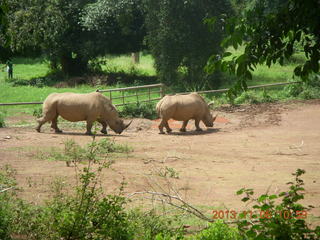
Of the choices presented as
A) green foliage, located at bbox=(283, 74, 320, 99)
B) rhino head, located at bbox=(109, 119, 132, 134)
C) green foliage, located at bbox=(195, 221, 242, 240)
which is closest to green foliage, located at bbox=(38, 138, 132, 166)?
rhino head, located at bbox=(109, 119, 132, 134)

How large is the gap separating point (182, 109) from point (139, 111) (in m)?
3.36

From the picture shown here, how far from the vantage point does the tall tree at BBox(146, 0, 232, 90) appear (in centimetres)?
2928

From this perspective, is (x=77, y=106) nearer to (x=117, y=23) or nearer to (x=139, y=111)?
(x=139, y=111)

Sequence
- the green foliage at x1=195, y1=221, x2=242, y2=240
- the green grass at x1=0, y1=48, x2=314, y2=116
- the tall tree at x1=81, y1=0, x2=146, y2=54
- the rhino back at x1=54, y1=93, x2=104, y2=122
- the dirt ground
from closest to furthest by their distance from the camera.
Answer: the green foliage at x1=195, y1=221, x2=242, y2=240 → the dirt ground → the rhino back at x1=54, y1=93, x2=104, y2=122 → the green grass at x1=0, y1=48, x2=314, y2=116 → the tall tree at x1=81, y1=0, x2=146, y2=54

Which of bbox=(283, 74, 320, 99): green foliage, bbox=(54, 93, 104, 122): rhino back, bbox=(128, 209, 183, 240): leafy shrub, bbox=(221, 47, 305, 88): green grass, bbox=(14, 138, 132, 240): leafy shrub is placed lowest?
bbox=(221, 47, 305, 88): green grass

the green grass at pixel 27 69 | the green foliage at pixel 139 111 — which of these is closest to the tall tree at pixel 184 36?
the green foliage at pixel 139 111

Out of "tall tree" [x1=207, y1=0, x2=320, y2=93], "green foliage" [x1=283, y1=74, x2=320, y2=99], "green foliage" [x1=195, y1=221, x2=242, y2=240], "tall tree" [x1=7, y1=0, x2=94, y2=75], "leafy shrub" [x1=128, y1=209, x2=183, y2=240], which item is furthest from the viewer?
"tall tree" [x1=7, y1=0, x2=94, y2=75]

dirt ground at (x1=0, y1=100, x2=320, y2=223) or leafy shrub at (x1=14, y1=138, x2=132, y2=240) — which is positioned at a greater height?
leafy shrub at (x1=14, y1=138, x2=132, y2=240)

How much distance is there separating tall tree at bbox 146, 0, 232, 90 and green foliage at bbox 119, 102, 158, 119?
5.40 m

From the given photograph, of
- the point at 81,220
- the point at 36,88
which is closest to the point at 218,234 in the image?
the point at 81,220

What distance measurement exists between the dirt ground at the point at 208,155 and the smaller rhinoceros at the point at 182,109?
537mm

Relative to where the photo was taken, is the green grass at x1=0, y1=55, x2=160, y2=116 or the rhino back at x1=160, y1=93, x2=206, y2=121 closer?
the rhino back at x1=160, y1=93, x2=206, y2=121

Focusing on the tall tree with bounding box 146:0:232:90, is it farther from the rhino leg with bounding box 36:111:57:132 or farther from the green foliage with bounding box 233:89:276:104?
the rhino leg with bounding box 36:111:57:132

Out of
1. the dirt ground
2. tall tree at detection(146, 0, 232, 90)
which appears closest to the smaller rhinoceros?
the dirt ground
